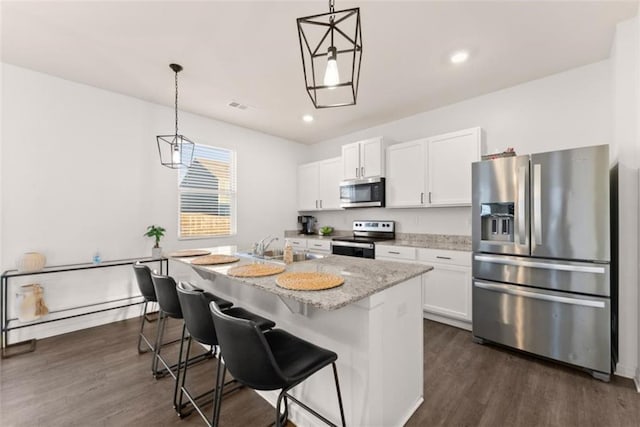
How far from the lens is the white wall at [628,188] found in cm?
211

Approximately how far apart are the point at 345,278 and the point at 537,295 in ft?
6.40

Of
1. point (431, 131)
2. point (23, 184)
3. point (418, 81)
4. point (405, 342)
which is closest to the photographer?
point (405, 342)

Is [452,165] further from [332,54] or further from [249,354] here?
[249,354]

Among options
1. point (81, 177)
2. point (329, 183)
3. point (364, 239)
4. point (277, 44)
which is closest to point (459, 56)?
point (277, 44)

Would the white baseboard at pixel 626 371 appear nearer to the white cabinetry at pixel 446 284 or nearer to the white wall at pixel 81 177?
the white cabinetry at pixel 446 284

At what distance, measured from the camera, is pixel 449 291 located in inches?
122

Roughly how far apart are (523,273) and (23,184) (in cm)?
501

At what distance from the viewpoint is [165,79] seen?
9.76ft

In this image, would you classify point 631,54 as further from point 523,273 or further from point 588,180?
point 523,273

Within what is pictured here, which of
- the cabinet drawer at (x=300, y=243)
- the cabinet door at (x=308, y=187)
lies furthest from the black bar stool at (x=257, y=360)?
the cabinet door at (x=308, y=187)

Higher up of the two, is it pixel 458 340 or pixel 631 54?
pixel 631 54

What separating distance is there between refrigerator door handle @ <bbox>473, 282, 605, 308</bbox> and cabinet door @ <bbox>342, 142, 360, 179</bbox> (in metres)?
2.32

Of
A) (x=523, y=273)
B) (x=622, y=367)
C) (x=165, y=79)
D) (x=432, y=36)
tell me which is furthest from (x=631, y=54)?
(x=165, y=79)

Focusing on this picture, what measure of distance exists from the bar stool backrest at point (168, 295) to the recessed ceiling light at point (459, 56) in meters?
3.05
